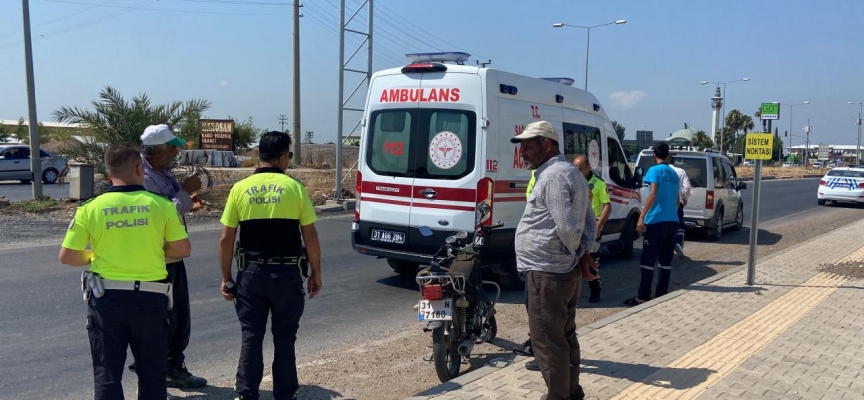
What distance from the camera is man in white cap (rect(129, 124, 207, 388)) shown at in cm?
467

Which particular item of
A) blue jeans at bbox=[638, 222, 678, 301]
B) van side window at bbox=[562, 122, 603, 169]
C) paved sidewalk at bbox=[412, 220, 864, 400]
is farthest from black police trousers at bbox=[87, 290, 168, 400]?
van side window at bbox=[562, 122, 603, 169]

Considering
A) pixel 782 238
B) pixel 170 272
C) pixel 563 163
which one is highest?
pixel 563 163

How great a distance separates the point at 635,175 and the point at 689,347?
510 centimetres

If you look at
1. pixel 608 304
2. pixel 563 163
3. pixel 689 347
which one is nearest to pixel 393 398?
pixel 563 163

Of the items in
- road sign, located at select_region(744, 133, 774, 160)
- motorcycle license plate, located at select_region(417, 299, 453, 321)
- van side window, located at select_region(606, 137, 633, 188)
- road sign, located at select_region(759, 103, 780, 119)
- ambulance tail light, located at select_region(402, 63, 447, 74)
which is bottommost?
motorcycle license plate, located at select_region(417, 299, 453, 321)

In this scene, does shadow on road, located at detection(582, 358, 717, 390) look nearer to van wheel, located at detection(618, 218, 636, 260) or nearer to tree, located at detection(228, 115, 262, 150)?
van wheel, located at detection(618, 218, 636, 260)

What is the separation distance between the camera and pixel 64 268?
9391mm

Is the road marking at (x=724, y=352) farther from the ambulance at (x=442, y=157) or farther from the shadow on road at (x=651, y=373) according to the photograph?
the ambulance at (x=442, y=157)

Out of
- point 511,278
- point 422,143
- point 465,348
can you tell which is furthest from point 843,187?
point 465,348

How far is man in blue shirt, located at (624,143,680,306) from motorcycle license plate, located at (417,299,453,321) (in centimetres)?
369

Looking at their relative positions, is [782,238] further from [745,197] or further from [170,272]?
[170,272]

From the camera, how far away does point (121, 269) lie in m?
3.63

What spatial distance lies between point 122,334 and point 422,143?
495 cm

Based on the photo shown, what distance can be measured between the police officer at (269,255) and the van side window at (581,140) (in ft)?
17.9
